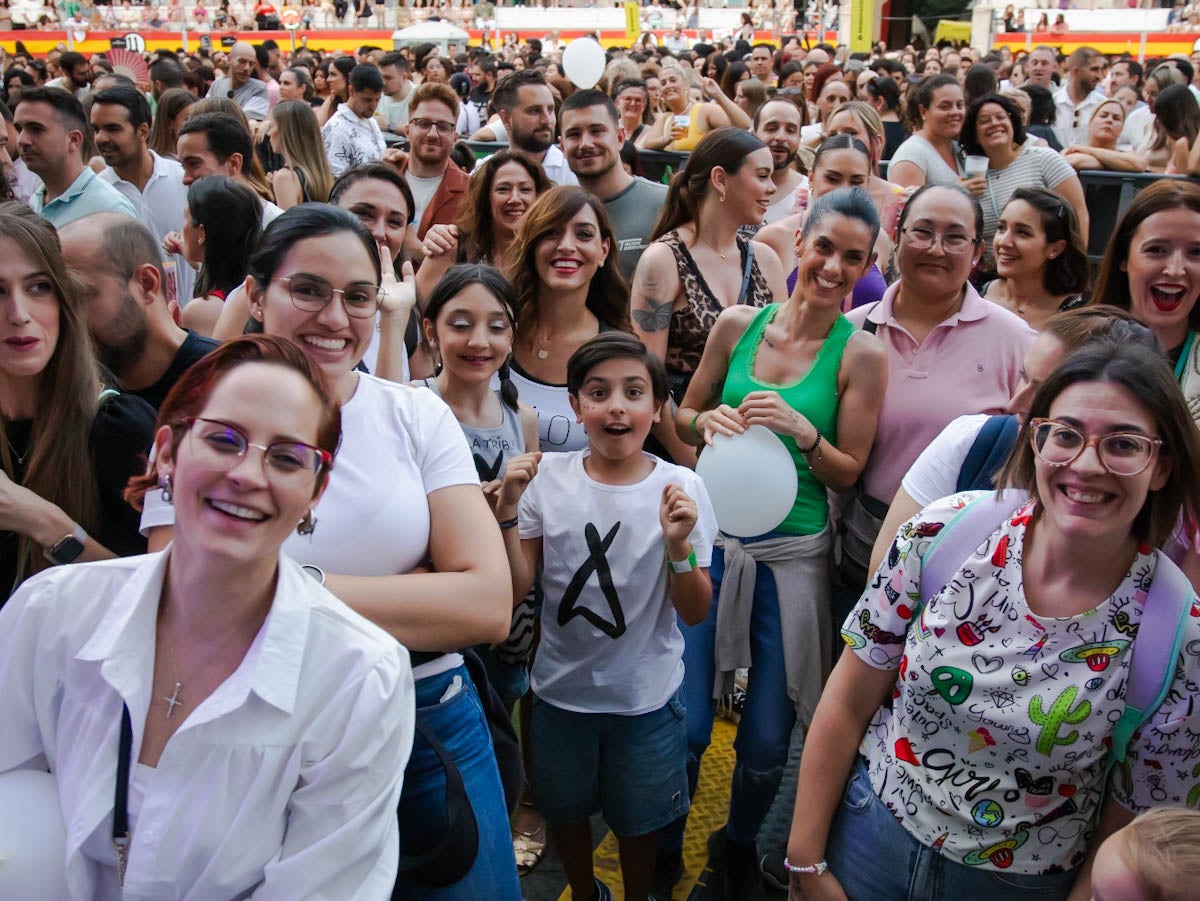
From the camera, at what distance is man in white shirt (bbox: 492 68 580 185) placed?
206 inches

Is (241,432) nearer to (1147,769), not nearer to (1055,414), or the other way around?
(1055,414)

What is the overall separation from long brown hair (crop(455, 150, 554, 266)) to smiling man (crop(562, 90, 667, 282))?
63 centimetres

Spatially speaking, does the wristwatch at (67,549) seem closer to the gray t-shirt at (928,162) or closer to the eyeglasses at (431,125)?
the eyeglasses at (431,125)

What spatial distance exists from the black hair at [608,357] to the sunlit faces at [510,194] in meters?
1.40

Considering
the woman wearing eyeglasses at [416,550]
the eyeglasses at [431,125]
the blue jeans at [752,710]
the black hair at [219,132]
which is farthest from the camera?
the eyeglasses at [431,125]

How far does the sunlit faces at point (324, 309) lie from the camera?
1999 mm

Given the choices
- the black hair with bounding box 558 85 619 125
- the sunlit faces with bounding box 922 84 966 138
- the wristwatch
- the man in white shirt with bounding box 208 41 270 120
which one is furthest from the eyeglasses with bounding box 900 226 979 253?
the man in white shirt with bounding box 208 41 270 120

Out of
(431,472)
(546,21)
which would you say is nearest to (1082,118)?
(431,472)

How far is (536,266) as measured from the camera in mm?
3299

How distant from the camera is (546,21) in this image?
29672mm

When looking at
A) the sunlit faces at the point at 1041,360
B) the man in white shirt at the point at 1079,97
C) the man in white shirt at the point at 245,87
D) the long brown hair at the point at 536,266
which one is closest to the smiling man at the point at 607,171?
the long brown hair at the point at 536,266

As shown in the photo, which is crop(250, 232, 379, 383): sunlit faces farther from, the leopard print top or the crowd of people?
the leopard print top

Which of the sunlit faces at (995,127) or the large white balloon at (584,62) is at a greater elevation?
the large white balloon at (584,62)

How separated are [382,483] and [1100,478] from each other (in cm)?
123
